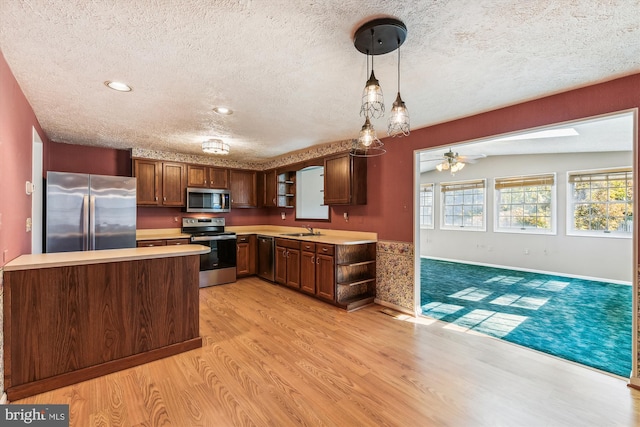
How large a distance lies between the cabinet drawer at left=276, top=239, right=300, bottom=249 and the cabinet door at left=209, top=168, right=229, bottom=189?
1.74 metres

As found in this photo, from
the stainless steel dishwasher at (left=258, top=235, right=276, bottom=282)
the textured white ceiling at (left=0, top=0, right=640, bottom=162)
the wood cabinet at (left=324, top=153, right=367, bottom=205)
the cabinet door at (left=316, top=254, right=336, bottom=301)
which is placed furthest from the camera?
the stainless steel dishwasher at (left=258, top=235, right=276, bottom=282)

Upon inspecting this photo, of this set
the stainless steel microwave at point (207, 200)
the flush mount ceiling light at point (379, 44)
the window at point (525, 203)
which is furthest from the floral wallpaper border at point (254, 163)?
the window at point (525, 203)

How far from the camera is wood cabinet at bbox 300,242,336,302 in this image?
3.94 meters

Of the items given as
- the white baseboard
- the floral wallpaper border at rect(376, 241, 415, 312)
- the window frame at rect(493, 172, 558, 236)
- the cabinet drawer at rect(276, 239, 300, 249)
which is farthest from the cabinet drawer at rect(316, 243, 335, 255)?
the window frame at rect(493, 172, 558, 236)

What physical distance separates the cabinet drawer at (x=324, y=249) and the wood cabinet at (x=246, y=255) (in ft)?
6.56

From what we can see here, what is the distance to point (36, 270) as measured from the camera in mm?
2061

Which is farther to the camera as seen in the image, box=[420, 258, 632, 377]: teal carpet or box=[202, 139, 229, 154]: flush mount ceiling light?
box=[202, 139, 229, 154]: flush mount ceiling light

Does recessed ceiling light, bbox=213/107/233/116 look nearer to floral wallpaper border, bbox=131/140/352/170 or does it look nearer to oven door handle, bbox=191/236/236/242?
floral wallpaper border, bbox=131/140/352/170

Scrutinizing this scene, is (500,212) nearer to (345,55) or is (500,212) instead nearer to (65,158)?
(345,55)

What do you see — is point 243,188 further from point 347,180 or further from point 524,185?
point 524,185

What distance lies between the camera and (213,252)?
5051 mm

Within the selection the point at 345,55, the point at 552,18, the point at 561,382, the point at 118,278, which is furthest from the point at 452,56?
the point at 118,278

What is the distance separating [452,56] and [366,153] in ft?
7.74

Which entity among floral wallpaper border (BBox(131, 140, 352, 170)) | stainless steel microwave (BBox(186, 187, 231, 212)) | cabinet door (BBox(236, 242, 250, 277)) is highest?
floral wallpaper border (BBox(131, 140, 352, 170))
